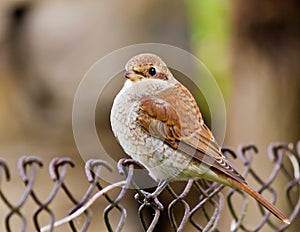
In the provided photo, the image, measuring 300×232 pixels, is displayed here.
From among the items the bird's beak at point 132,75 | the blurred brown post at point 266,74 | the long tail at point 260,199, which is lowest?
the long tail at point 260,199

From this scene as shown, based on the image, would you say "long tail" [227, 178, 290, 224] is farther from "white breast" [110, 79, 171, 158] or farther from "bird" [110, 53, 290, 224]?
"white breast" [110, 79, 171, 158]

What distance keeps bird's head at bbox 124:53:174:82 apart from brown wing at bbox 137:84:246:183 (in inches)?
3.6

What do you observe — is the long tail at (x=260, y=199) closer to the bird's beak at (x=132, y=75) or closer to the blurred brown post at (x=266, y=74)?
the bird's beak at (x=132, y=75)

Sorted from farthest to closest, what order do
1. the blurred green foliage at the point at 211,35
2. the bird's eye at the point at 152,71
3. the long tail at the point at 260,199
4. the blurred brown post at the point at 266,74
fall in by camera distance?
the blurred green foliage at the point at 211,35 → the blurred brown post at the point at 266,74 → the bird's eye at the point at 152,71 → the long tail at the point at 260,199

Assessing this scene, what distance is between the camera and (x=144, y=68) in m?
3.28

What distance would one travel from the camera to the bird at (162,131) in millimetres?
3248

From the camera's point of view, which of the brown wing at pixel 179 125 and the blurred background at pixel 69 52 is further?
the blurred background at pixel 69 52

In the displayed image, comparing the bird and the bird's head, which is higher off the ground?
the bird's head

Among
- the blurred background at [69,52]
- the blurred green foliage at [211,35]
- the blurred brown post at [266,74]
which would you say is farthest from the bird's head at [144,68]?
the blurred green foliage at [211,35]

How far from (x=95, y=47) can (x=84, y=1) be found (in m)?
0.69

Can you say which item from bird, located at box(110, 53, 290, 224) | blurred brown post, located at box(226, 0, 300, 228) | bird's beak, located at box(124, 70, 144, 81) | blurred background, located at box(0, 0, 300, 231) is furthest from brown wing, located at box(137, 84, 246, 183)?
blurred background, located at box(0, 0, 300, 231)

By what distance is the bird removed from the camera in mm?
3248

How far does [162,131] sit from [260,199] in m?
0.50

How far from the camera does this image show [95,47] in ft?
28.3
